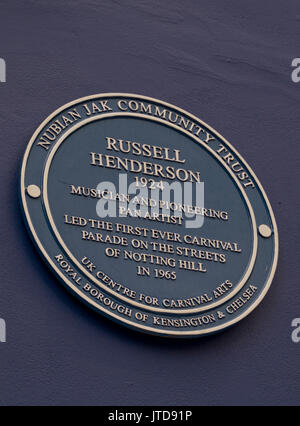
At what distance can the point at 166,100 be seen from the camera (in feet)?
24.1

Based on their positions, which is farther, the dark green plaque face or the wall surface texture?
the dark green plaque face

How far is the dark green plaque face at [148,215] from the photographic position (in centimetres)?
645

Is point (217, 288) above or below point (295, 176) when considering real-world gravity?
below

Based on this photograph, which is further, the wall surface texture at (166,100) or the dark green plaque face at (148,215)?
the dark green plaque face at (148,215)

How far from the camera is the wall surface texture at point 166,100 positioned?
624cm

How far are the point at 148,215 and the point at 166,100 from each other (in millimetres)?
1007

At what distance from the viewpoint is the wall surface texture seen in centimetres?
624

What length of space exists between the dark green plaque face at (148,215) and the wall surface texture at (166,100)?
0.13 metres

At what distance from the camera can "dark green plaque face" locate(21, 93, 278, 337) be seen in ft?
21.2

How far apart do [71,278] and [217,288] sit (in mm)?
991

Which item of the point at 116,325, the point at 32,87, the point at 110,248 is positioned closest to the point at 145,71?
the point at 32,87

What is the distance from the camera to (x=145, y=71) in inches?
291

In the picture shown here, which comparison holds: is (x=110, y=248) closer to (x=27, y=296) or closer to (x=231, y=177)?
(x=27, y=296)

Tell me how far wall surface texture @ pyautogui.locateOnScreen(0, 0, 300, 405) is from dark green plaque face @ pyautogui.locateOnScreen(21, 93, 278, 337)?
0.42 feet
